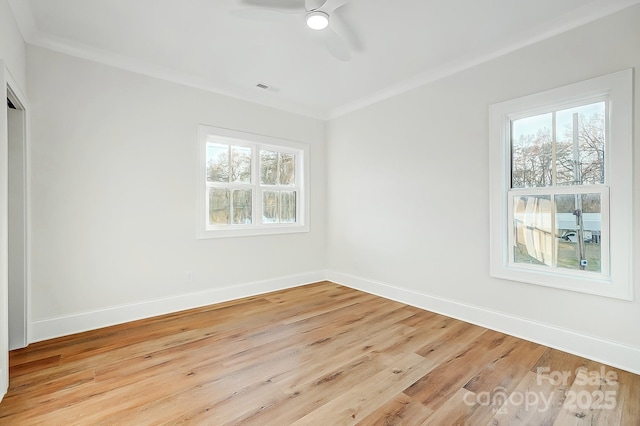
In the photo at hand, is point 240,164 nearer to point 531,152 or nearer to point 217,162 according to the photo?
point 217,162

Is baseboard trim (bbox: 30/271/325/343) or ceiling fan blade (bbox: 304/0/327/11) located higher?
ceiling fan blade (bbox: 304/0/327/11)

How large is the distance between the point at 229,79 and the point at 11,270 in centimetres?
276

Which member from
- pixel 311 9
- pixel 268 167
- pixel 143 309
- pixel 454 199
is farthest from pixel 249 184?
pixel 454 199

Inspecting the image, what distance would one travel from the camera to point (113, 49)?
9.29ft

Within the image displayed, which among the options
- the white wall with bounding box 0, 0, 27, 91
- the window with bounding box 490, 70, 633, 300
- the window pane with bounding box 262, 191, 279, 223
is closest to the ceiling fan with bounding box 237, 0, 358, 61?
the white wall with bounding box 0, 0, 27, 91

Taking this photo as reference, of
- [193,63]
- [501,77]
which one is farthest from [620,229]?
[193,63]

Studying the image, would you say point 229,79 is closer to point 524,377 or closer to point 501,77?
point 501,77

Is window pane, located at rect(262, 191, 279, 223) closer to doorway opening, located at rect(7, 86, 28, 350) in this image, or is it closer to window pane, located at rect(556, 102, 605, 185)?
doorway opening, located at rect(7, 86, 28, 350)

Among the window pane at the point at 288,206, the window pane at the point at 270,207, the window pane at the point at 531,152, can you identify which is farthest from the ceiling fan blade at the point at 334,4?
the window pane at the point at 288,206

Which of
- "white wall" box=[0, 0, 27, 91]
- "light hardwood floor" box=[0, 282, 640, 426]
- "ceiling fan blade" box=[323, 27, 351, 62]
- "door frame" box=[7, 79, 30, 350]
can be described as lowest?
"light hardwood floor" box=[0, 282, 640, 426]

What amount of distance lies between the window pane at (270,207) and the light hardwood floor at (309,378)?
1623 mm

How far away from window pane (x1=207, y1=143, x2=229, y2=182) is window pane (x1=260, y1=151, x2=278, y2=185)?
0.52m

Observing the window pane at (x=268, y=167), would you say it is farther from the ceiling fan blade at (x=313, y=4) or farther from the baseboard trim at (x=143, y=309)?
the ceiling fan blade at (x=313, y=4)

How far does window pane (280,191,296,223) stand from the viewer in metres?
4.40
